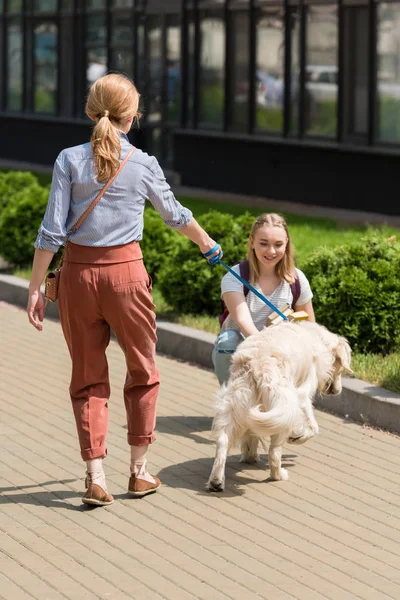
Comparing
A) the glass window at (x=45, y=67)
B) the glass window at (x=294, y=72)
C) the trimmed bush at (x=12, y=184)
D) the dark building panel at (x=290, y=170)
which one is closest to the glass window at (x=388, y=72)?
the dark building panel at (x=290, y=170)

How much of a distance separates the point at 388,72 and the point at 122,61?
843 cm

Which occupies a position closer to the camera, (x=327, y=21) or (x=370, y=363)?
(x=370, y=363)

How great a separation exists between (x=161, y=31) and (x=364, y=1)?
20.1 feet

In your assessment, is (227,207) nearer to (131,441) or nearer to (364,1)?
(364,1)

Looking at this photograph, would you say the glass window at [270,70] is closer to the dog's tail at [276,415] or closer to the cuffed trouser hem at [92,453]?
the dog's tail at [276,415]

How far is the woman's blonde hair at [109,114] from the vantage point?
6.20 m

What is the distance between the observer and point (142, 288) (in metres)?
6.38

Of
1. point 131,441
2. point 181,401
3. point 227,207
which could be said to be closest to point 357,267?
point 181,401

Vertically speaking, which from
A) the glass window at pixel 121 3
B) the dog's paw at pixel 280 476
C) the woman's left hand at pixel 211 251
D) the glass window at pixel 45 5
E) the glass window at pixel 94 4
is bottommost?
the dog's paw at pixel 280 476

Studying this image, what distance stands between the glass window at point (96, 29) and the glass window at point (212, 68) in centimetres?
399

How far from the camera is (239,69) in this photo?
74.9 ft

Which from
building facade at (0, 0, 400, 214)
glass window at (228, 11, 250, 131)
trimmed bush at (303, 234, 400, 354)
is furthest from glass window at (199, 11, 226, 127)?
trimmed bush at (303, 234, 400, 354)

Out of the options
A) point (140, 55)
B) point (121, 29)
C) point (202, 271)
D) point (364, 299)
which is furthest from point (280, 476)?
point (121, 29)

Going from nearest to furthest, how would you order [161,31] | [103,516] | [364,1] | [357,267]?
[103,516] < [357,267] < [364,1] < [161,31]
